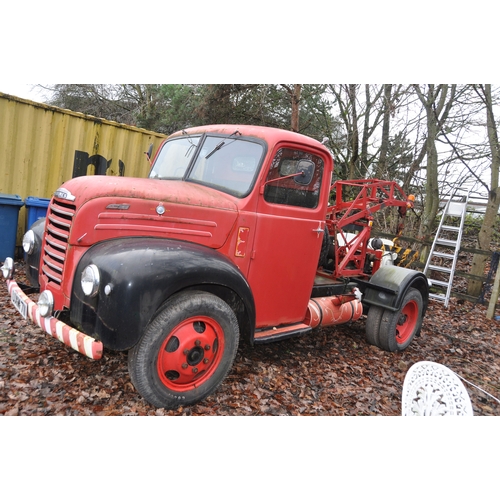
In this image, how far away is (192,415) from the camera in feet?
9.53

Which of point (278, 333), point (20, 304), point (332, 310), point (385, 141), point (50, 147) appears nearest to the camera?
point (20, 304)

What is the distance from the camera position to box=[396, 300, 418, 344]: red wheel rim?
508 centimetres

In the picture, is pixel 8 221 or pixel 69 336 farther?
pixel 8 221

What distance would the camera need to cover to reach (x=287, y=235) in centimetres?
364

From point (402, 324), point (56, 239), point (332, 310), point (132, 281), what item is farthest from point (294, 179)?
point (402, 324)

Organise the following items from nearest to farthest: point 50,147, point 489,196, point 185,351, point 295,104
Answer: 1. point 185,351
2. point 50,147
3. point 489,196
4. point 295,104

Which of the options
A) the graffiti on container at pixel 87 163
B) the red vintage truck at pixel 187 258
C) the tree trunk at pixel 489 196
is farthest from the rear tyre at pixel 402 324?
the graffiti on container at pixel 87 163

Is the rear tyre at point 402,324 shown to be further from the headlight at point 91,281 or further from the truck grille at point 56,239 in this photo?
the truck grille at point 56,239

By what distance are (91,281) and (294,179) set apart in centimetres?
179

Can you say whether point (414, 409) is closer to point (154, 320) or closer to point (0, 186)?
point (154, 320)

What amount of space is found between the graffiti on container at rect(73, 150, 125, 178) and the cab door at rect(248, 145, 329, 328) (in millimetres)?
4901

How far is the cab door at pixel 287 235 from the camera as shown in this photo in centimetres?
345

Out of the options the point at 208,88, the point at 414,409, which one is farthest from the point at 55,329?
the point at 208,88

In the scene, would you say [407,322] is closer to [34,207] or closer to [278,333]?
[278,333]
